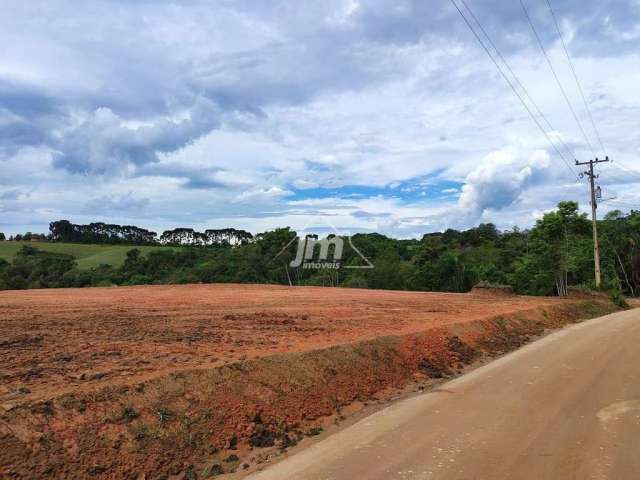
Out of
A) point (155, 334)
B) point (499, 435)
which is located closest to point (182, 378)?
point (155, 334)

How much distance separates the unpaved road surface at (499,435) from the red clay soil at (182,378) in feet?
2.67

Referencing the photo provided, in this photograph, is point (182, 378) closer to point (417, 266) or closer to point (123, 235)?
point (417, 266)

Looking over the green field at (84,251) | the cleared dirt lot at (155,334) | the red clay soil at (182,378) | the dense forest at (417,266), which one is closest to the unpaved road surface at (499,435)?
the red clay soil at (182,378)

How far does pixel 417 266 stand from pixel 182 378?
45.3 meters

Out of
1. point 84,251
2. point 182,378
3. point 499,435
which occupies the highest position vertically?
point 84,251

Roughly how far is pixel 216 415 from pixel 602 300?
2741 centimetres

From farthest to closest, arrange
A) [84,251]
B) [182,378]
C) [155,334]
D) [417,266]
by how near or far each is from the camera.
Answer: [84,251] → [417,266] → [155,334] → [182,378]

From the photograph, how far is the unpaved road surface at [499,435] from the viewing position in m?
4.39

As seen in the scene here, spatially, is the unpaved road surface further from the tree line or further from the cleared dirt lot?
the tree line

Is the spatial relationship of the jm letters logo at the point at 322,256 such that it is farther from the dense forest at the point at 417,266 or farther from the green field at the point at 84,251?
the green field at the point at 84,251

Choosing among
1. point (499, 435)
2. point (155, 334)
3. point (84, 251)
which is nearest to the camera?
point (499, 435)

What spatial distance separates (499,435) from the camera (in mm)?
5270

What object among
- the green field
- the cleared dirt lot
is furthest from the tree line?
the cleared dirt lot

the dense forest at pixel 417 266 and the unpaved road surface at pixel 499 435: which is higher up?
the dense forest at pixel 417 266
